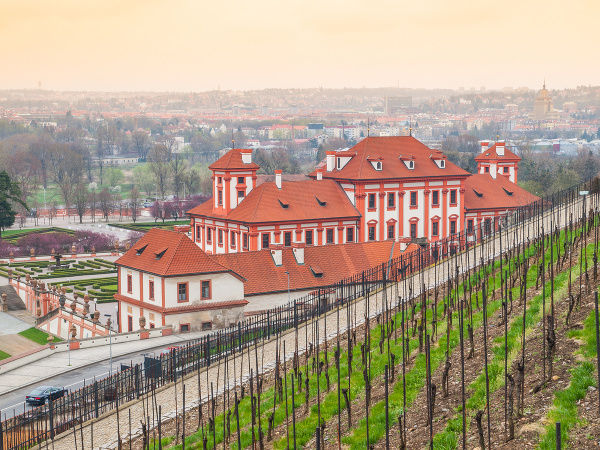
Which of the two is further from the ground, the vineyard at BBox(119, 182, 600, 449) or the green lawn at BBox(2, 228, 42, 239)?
the vineyard at BBox(119, 182, 600, 449)

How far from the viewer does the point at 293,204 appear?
5356cm

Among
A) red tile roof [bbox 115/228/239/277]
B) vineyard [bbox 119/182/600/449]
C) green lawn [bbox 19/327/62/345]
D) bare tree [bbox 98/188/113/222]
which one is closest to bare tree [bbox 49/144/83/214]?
bare tree [bbox 98/188/113/222]

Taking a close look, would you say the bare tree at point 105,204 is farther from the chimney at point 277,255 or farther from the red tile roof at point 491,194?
the chimney at point 277,255

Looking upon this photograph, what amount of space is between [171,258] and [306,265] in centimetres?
633

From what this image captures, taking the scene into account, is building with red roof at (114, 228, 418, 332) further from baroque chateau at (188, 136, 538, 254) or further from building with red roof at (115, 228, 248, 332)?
baroque chateau at (188, 136, 538, 254)

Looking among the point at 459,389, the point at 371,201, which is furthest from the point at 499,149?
the point at 459,389

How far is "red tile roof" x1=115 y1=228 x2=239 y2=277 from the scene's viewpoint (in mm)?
38281

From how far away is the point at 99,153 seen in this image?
18950 centimetres

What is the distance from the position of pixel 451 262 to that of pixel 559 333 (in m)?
14.7

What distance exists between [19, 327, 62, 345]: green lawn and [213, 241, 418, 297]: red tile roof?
862 centimetres

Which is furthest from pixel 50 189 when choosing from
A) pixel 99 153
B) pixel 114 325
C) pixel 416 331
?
pixel 416 331

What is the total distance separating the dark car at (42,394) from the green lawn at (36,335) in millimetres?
12725

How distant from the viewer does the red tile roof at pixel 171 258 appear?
3828 cm

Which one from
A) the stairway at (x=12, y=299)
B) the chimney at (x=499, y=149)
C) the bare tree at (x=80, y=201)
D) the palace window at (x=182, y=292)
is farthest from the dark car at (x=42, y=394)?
the bare tree at (x=80, y=201)
